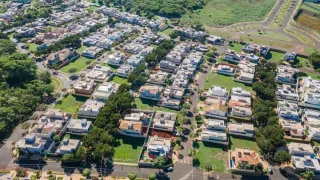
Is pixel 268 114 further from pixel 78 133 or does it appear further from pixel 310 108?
pixel 78 133

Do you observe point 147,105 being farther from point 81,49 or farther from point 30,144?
point 81,49

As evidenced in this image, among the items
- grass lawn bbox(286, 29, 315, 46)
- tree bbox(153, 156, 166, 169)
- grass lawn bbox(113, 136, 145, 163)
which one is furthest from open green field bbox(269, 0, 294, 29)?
tree bbox(153, 156, 166, 169)

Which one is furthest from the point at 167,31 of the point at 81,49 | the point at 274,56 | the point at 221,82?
the point at 274,56

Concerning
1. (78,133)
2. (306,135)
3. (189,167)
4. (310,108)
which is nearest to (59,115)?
(78,133)

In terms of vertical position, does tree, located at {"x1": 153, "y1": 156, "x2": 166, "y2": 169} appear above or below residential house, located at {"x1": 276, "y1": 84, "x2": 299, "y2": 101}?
below

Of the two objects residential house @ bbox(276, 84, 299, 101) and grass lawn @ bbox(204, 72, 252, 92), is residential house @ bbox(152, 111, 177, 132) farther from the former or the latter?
residential house @ bbox(276, 84, 299, 101)
